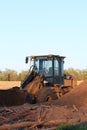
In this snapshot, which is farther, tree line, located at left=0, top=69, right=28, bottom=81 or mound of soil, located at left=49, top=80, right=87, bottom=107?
tree line, located at left=0, top=69, right=28, bottom=81

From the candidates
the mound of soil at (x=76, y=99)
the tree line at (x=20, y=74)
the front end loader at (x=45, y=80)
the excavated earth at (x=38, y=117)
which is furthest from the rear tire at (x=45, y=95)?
the tree line at (x=20, y=74)

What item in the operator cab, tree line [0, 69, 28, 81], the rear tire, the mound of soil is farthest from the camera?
tree line [0, 69, 28, 81]

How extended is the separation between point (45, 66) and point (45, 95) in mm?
2624

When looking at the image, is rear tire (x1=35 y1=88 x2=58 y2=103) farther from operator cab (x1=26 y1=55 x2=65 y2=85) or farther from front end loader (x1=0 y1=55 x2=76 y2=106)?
operator cab (x1=26 y1=55 x2=65 y2=85)

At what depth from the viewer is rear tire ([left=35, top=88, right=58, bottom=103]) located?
2412 cm

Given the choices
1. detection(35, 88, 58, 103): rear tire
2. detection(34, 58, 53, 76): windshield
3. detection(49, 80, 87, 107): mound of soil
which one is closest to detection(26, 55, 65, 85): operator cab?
detection(34, 58, 53, 76): windshield

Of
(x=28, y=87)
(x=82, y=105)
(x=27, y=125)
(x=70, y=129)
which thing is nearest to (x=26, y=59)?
(x=28, y=87)

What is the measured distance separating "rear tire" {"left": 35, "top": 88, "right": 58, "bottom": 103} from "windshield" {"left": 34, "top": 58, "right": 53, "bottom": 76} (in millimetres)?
1917

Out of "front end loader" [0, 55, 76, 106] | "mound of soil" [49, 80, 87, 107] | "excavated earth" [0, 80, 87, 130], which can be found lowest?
"excavated earth" [0, 80, 87, 130]

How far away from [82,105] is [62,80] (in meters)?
6.52

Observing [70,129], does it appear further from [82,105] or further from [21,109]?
[82,105]

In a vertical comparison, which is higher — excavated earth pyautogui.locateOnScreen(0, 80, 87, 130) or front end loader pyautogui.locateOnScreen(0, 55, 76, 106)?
front end loader pyautogui.locateOnScreen(0, 55, 76, 106)

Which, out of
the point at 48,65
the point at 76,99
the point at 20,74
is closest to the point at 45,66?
the point at 48,65

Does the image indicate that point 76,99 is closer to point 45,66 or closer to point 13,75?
point 45,66
